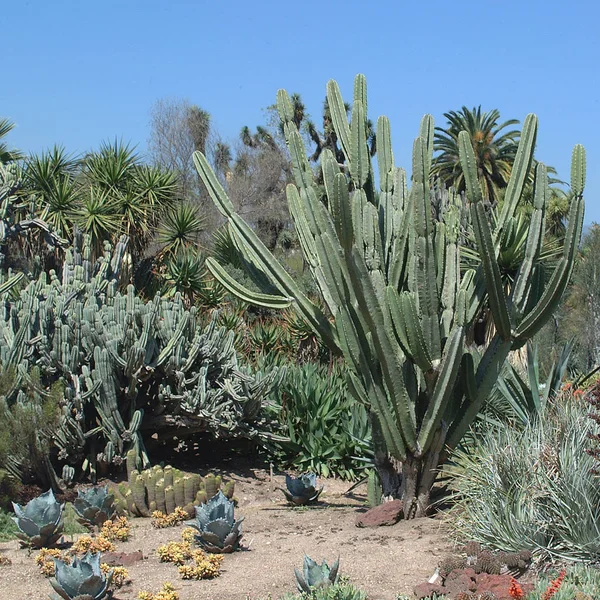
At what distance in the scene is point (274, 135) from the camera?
4444 cm

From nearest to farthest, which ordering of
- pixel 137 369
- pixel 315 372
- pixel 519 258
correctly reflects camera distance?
pixel 137 369 < pixel 315 372 < pixel 519 258

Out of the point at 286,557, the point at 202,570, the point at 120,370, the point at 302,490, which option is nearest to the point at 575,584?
the point at 286,557

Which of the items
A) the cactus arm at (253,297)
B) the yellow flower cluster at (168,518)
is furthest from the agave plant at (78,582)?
the cactus arm at (253,297)

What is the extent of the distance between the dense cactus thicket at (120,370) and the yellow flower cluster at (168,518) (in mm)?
1801

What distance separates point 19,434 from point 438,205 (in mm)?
11334

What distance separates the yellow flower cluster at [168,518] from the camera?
7230 millimetres

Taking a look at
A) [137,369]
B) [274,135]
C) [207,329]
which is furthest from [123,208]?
[274,135]

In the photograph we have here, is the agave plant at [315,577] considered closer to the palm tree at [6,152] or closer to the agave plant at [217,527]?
the agave plant at [217,527]

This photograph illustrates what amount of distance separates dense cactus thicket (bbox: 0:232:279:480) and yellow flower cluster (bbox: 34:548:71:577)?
3.02 meters

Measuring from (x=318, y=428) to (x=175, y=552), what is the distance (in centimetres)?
495

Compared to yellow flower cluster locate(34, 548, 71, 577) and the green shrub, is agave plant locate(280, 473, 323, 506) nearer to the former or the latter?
the green shrub

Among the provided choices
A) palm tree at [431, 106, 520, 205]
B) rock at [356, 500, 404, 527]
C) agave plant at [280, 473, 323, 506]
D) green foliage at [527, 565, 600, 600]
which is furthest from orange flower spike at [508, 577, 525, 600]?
palm tree at [431, 106, 520, 205]

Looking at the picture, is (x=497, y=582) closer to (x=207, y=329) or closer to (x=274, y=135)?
(x=207, y=329)

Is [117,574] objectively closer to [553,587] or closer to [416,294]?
[553,587]
